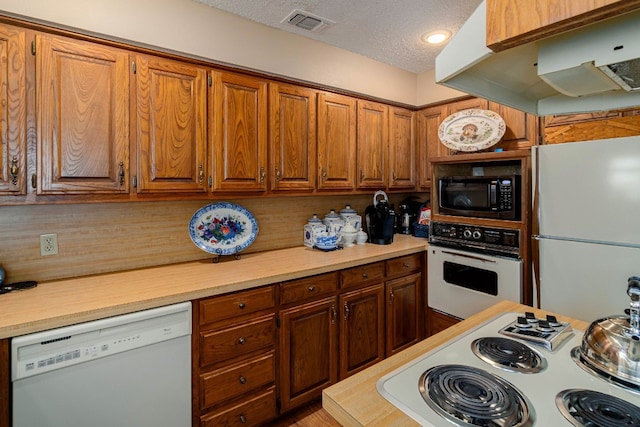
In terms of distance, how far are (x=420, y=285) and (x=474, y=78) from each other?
2.05 m

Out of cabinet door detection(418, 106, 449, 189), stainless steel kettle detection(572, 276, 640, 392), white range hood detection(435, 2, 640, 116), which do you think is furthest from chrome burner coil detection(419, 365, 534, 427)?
cabinet door detection(418, 106, 449, 189)

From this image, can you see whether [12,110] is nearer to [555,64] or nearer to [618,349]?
[555,64]

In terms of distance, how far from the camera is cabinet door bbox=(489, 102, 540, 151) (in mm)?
2355

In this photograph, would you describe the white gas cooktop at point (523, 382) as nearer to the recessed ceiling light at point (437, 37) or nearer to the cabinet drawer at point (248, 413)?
the cabinet drawer at point (248, 413)

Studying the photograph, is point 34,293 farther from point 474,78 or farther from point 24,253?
point 474,78

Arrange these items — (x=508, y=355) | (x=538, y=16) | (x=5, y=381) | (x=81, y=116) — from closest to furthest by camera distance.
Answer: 1. (x=538, y=16)
2. (x=508, y=355)
3. (x=5, y=381)
4. (x=81, y=116)

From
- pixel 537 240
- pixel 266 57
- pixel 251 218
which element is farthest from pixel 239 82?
pixel 537 240

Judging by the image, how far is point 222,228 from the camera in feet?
6.98

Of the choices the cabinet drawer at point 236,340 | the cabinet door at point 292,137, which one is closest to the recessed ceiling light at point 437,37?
the cabinet door at point 292,137

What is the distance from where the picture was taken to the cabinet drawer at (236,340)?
157 centimetres

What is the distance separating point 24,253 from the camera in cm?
164

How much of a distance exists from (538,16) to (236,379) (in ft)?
5.99

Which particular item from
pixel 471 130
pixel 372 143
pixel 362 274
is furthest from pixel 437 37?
pixel 362 274

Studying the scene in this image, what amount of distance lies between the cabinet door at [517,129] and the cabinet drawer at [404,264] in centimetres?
109
